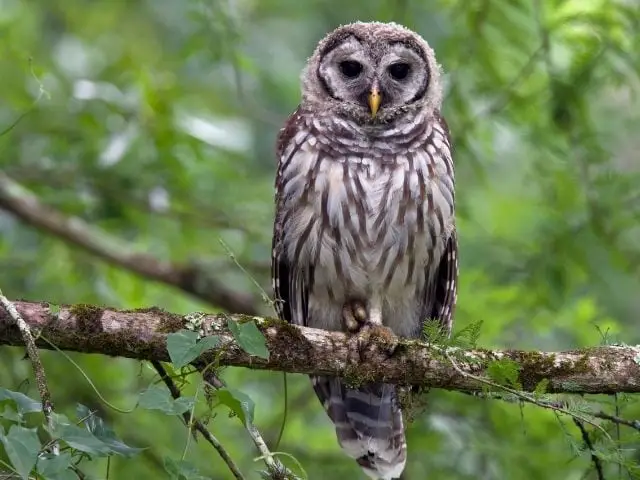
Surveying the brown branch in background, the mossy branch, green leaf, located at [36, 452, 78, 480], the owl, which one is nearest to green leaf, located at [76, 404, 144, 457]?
green leaf, located at [36, 452, 78, 480]

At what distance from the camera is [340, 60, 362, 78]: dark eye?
4516 millimetres

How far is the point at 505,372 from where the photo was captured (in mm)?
2922

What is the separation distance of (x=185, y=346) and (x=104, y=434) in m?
0.30

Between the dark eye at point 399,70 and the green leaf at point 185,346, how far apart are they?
2153 mm

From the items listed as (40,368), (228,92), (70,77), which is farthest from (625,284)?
(228,92)

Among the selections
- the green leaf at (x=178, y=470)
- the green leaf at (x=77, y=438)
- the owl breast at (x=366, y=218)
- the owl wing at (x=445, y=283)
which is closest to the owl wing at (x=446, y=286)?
the owl wing at (x=445, y=283)

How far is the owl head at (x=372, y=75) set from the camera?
4.40m

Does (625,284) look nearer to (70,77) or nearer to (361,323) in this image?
(361,323)

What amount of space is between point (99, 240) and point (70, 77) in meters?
0.87

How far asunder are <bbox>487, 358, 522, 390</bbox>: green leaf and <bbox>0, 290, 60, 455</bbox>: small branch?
3.93ft

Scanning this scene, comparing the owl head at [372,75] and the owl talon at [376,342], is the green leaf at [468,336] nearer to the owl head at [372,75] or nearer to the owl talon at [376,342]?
the owl talon at [376,342]

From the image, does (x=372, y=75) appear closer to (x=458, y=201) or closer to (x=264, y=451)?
(x=458, y=201)

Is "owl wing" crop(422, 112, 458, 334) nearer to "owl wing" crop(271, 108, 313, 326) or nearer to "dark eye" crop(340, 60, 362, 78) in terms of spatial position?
"dark eye" crop(340, 60, 362, 78)

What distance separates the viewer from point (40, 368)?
2.60 meters
